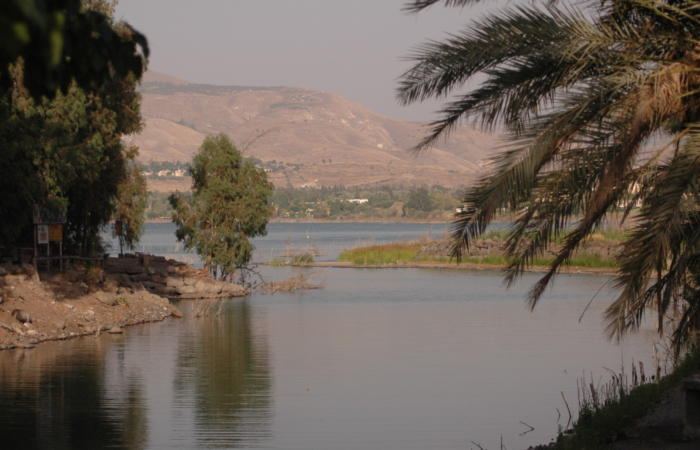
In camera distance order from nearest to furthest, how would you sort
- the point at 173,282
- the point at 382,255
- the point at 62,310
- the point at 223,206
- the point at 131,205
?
the point at 62,310
the point at 131,205
the point at 173,282
the point at 223,206
the point at 382,255

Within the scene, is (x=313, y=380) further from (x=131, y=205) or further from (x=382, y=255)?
(x=382, y=255)

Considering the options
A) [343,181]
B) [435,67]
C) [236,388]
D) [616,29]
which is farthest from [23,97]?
[343,181]

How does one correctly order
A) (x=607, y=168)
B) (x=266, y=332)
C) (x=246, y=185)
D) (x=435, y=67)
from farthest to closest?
(x=246, y=185), (x=266, y=332), (x=435, y=67), (x=607, y=168)

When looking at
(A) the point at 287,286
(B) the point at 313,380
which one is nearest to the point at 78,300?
(B) the point at 313,380

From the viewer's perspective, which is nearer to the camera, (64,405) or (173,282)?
(64,405)

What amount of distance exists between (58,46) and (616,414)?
7.91 m

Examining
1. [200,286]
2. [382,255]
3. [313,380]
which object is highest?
[382,255]

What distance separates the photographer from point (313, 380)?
543 inches

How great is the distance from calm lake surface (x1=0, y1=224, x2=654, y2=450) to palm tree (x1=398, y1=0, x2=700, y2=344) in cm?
340

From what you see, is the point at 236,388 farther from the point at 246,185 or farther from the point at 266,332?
the point at 246,185

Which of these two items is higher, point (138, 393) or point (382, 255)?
point (382, 255)

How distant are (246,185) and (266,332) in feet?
34.6

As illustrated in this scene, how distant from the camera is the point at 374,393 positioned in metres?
12.6

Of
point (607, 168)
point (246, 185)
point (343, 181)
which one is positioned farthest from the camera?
point (343, 181)
